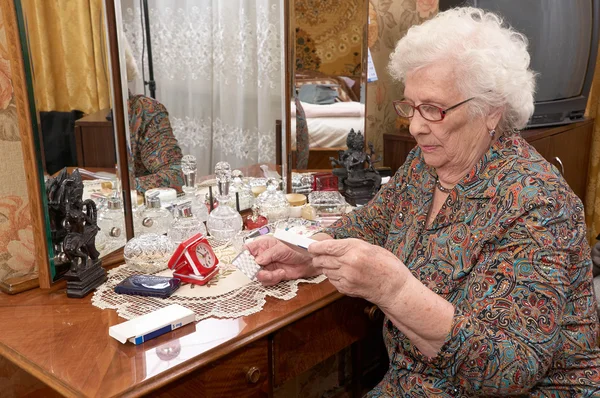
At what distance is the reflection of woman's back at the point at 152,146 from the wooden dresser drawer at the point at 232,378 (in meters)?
0.68

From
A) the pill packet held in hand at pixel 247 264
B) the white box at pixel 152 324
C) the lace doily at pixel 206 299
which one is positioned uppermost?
the pill packet held in hand at pixel 247 264

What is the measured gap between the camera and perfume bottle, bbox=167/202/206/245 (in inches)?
67.9

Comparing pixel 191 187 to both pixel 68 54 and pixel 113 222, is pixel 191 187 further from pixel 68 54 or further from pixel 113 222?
pixel 68 54

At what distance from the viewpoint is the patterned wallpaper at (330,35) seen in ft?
7.21

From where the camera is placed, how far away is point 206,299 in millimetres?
1421

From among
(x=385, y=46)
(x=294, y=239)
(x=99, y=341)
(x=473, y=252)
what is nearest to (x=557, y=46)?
(x=385, y=46)

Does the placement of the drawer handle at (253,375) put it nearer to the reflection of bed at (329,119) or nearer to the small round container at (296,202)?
the small round container at (296,202)

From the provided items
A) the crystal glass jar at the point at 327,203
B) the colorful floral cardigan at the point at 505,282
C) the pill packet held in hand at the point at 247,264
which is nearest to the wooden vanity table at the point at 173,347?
the pill packet held in hand at the point at 247,264

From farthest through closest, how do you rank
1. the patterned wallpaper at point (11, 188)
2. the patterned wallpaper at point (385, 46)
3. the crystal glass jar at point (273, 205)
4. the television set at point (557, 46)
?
the patterned wallpaper at point (385, 46) → the television set at point (557, 46) → the crystal glass jar at point (273, 205) → the patterned wallpaper at point (11, 188)

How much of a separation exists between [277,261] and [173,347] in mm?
417

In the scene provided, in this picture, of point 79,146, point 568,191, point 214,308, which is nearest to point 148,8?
point 79,146

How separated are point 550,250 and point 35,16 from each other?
1.28 meters

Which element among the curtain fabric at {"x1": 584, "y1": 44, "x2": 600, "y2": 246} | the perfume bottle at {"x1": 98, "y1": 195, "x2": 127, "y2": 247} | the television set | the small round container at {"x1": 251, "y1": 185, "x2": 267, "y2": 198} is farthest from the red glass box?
the curtain fabric at {"x1": 584, "y1": 44, "x2": 600, "y2": 246}

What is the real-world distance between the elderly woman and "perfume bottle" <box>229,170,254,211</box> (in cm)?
50
